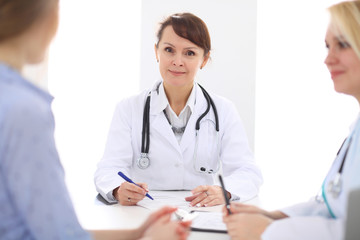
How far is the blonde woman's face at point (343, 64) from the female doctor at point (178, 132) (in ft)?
2.46

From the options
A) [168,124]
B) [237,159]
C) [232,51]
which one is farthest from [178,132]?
[232,51]

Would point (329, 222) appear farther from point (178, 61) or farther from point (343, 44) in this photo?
point (178, 61)

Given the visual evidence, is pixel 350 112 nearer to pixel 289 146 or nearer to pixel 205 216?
pixel 289 146

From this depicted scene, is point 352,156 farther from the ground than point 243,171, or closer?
farther from the ground

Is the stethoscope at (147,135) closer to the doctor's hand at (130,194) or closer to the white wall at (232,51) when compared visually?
the doctor's hand at (130,194)

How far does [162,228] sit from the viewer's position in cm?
91

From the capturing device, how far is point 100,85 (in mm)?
3484

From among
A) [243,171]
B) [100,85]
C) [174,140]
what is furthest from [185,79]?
[100,85]

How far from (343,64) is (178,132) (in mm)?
998

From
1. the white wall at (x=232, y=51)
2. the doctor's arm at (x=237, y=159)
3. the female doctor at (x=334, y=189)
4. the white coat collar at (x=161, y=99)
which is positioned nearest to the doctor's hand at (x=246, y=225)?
the female doctor at (x=334, y=189)

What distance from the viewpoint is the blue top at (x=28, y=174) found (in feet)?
2.19

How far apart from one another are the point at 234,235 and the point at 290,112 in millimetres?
2695

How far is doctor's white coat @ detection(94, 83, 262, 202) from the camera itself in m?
1.91

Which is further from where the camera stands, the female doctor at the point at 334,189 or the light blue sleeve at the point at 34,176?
the female doctor at the point at 334,189
